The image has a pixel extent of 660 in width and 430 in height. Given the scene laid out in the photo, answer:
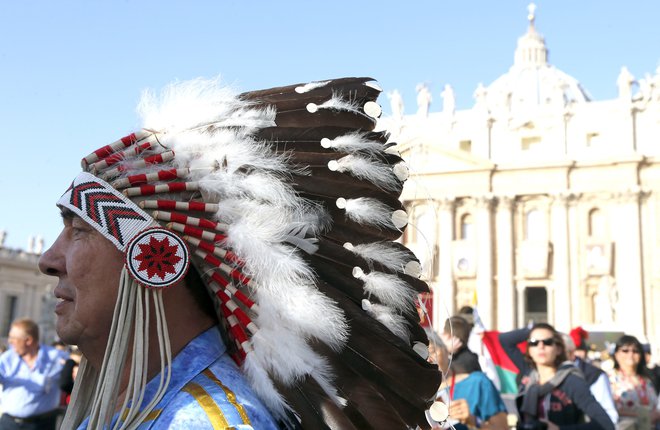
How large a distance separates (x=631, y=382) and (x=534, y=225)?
32922 mm

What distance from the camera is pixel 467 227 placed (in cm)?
3962

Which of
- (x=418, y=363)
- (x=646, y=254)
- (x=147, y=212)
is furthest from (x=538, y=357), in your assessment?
(x=646, y=254)

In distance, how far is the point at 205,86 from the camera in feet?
5.32

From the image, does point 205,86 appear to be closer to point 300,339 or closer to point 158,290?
point 158,290

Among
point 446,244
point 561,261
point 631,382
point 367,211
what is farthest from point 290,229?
point 446,244

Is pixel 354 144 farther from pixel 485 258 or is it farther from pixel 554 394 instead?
pixel 485 258

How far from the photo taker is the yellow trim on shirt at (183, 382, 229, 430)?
1277 millimetres

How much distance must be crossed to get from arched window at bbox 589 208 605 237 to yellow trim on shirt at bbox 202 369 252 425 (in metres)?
38.1

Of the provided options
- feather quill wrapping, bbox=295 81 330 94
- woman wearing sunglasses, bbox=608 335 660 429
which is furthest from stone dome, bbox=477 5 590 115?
feather quill wrapping, bbox=295 81 330 94

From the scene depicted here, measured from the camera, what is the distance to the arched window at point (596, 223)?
121 ft

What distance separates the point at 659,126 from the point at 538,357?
114 ft

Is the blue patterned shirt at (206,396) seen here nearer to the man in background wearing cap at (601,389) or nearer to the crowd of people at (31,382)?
the man in background wearing cap at (601,389)

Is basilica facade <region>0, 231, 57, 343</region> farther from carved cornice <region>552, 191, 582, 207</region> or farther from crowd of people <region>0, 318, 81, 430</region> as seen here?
crowd of people <region>0, 318, 81, 430</region>

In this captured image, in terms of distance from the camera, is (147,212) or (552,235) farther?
(552,235)
